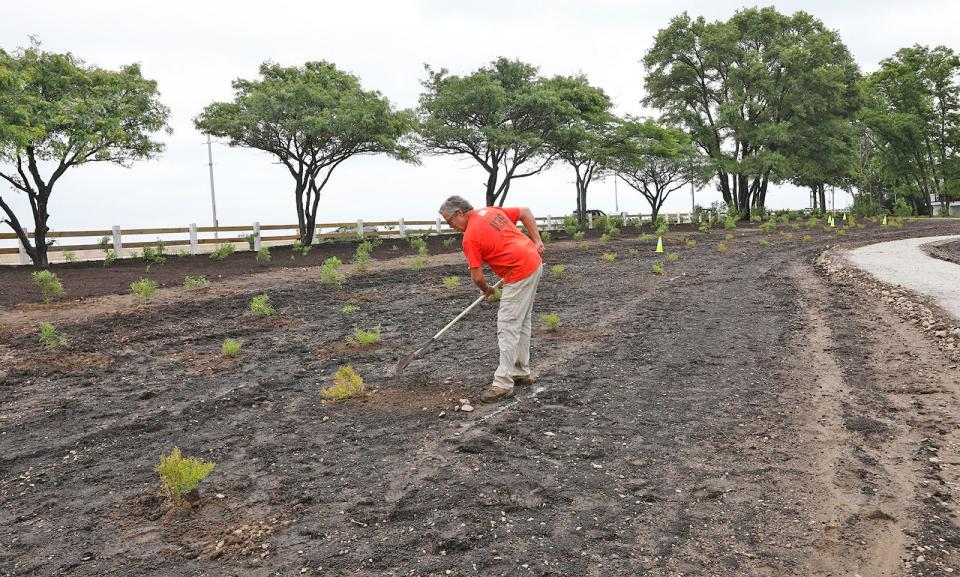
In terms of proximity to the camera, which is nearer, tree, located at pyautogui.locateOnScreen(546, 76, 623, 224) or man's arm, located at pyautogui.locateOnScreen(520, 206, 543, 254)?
man's arm, located at pyautogui.locateOnScreen(520, 206, 543, 254)

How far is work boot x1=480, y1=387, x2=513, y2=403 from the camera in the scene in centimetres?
512

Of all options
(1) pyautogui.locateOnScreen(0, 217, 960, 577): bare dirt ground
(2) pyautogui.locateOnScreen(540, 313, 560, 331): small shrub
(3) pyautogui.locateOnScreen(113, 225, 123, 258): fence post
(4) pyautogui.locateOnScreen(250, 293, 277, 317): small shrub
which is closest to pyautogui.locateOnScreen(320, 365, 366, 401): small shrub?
(1) pyautogui.locateOnScreen(0, 217, 960, 577): bare dirt ground

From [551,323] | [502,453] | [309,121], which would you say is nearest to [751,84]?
[309,121]

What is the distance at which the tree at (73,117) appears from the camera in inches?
705

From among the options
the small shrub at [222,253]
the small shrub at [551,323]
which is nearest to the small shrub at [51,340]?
the small shrub at [551,323]

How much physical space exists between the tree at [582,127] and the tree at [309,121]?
7497 mm

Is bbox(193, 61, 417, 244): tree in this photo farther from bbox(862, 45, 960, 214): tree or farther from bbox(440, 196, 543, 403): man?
bbox(862, 45, 960, 214): tree

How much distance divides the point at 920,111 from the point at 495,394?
177ft

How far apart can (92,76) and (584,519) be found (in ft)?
72.3

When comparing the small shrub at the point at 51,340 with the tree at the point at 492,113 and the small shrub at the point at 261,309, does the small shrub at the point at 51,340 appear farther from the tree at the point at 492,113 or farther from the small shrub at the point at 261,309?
the tree at the point at 492,113

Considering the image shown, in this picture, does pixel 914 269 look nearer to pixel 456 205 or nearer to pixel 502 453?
pixel 456 205

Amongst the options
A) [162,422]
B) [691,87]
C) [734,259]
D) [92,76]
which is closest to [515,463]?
[162,422]

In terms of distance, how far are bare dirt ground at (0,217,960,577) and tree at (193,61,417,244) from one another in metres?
15.9

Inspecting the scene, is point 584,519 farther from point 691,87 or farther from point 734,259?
point 691,87
